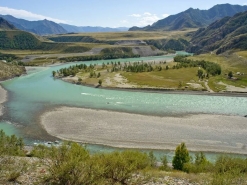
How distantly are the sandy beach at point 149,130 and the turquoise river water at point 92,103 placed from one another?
453 centimetres

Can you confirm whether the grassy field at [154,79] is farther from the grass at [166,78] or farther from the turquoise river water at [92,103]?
the turquoise river water at [92,103]

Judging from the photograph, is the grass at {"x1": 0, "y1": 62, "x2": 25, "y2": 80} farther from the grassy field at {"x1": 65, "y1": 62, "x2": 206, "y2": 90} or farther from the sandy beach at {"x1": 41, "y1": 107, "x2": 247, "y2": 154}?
the sandy beach at {"x1": 41, "y1": 107, "x2": 247, "y2": 154}

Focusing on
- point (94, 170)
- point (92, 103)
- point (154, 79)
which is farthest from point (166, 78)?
point (94, 170)

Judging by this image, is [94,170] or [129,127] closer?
[94,170]

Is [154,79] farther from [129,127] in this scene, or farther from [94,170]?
[94,170]

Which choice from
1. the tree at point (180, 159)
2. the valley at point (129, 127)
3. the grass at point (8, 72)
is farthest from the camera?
the grass at point (8, 72)

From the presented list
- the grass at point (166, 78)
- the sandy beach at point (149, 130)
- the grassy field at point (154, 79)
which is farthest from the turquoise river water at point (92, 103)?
the grass at point (166, 78)

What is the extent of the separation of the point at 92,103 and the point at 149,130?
31.1 metres

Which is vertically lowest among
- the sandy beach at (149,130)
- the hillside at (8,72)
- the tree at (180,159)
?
the sandy beach at (149,130)

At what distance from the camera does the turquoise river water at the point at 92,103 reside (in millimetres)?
65562

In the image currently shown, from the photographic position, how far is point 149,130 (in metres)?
59.6

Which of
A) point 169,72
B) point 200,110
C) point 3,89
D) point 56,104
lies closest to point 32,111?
point 56,104

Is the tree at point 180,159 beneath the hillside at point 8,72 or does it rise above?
beneath

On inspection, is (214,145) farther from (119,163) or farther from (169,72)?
(169,72)
